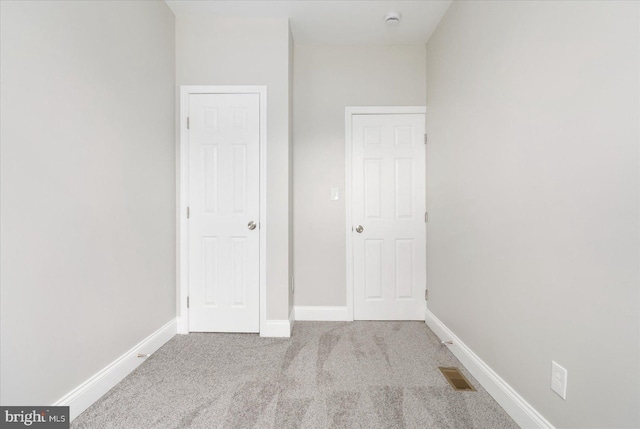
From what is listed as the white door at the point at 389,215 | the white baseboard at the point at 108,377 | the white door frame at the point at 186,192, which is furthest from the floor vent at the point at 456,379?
the white baseboard at the point at 108,377

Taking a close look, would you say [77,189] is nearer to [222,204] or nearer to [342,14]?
[222,204]

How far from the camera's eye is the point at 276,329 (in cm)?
244

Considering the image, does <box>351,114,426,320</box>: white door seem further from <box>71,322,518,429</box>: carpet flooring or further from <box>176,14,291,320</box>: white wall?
<box>176,14,291,320</box>: white wall

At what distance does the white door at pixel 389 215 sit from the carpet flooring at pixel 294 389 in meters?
0.46

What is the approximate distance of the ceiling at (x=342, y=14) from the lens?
229 cm

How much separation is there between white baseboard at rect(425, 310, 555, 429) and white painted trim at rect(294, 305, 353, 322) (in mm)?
916

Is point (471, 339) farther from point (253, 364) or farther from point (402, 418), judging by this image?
point (253, 364)

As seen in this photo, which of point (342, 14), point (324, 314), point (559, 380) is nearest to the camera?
point (559, 380)

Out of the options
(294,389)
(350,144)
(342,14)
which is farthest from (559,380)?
(342,14)

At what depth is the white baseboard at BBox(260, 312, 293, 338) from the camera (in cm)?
243

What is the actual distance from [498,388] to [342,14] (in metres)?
2.86

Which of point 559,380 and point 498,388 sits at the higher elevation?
point 559,380

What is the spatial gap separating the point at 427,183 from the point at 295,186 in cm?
127

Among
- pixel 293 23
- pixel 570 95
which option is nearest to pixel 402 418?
pixel 570 95
